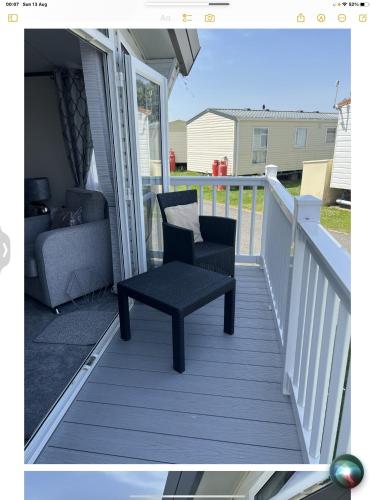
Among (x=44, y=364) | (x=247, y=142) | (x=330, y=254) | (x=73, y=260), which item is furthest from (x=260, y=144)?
(x=330, y=254)

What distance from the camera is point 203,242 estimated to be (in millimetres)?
3420

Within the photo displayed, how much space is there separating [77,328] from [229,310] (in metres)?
1.22

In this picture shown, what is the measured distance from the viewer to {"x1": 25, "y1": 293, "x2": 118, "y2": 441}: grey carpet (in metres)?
1.83

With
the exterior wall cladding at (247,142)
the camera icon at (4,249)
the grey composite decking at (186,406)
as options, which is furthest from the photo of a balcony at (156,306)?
the exterior wall cladding at (247,142)

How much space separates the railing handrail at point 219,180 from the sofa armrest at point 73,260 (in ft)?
3.80

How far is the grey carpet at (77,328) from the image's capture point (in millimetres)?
2459

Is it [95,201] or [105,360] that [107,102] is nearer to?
[95,201]

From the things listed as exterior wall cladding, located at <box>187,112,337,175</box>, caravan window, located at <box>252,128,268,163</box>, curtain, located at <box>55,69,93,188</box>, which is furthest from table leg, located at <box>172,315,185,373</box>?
caravan window, located at <box>252,128,268,163</box>

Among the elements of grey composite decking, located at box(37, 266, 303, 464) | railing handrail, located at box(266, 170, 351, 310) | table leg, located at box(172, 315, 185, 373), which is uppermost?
railing handrail, located at box(266, 170, 351, 310)

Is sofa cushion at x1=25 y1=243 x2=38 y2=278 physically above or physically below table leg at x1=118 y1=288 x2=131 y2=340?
above

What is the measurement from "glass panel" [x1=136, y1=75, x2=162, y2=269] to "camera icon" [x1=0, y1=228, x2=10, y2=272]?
226 centimetres

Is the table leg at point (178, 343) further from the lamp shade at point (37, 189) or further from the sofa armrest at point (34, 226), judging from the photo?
the lamp shade at point (37, 189)

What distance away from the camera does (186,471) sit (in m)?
0.68

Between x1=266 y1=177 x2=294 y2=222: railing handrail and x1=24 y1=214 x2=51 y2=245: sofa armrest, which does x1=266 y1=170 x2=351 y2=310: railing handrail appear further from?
x1=24 y1=214 x2=51 y2=245: sofa armrest
